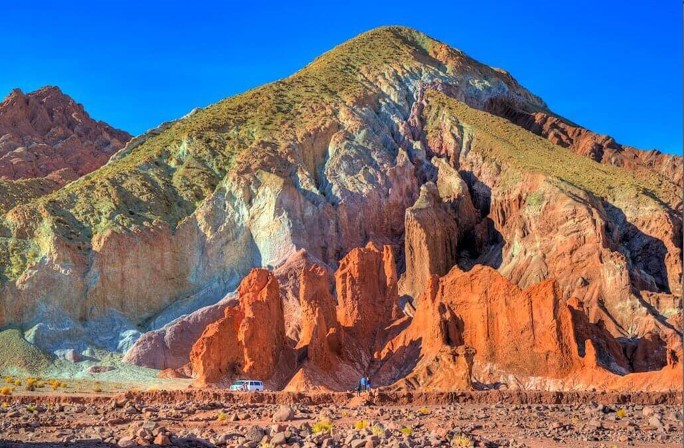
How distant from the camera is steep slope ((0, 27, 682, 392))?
74.6 m

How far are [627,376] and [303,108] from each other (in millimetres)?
59132

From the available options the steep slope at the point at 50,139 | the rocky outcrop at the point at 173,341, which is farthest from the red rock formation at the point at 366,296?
the steep slope at the point at 50,139

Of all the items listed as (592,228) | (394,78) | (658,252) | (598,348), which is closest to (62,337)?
(598,348)

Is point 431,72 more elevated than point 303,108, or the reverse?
point 431,72

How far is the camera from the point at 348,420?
109 ft

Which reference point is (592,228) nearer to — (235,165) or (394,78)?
(235,165)

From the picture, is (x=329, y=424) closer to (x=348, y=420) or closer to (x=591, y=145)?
(x=348, y=420)

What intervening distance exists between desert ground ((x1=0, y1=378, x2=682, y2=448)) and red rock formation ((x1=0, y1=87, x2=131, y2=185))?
248ft

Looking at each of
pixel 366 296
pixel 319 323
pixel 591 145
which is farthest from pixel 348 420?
pixel 591 145

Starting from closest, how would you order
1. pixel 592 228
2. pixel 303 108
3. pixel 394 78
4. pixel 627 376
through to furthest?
pixel 627 376 → pixel 592 228 → pixel 303 108 → pixel 394 78

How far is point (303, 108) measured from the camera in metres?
108

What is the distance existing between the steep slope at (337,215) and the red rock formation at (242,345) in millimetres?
2996

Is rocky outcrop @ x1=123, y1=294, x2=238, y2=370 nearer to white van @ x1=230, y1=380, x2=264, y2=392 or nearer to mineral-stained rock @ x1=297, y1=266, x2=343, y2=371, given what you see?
mineral-stained rock @ x1=297, y1=266, x2=343, y2=371

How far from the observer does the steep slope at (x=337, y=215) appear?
7456 centimetres
